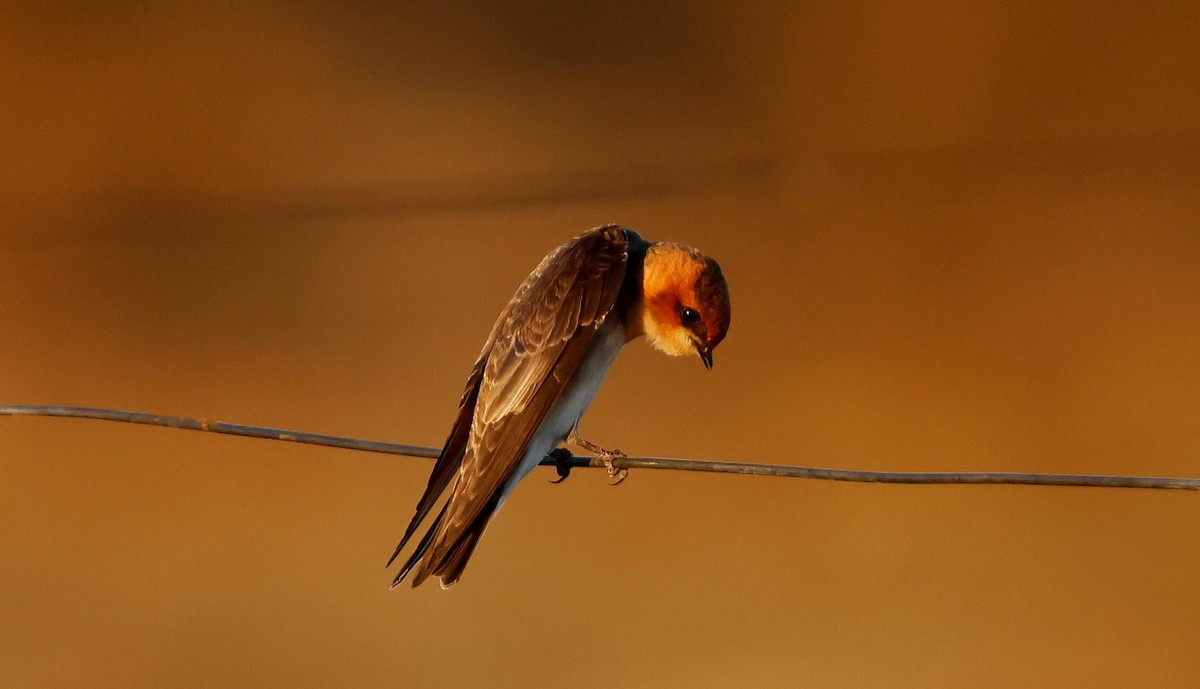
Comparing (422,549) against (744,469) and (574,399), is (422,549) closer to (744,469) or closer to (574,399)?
(574,399)

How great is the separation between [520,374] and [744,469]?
88 cm

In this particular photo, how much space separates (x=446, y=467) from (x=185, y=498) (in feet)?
11.9

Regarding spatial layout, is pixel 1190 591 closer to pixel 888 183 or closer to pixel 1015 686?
pixel 1015 686

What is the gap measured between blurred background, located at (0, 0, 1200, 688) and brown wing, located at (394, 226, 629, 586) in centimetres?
270

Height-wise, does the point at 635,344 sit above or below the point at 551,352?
above

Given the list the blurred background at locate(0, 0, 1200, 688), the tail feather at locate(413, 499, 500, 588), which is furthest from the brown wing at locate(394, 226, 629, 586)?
the blurred background at locate(0, 0, 1200, 688)

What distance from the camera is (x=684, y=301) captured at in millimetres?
3025

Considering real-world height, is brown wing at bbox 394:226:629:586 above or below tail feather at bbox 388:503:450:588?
above

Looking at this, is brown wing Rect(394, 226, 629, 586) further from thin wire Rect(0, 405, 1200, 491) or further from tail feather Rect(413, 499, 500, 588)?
thin wire Rect(0, 405, 1200, 491)

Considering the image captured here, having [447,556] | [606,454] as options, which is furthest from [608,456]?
[447,556]

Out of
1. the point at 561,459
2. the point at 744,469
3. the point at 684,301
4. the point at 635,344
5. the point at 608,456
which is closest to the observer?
the point at 744,469

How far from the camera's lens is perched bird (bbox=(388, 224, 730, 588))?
278 cm

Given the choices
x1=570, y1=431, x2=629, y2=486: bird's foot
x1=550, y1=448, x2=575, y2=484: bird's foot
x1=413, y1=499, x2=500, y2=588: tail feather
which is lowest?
x1=413, y1=499, x2=500, y2=588: tail feather

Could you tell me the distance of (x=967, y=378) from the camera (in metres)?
5.95
